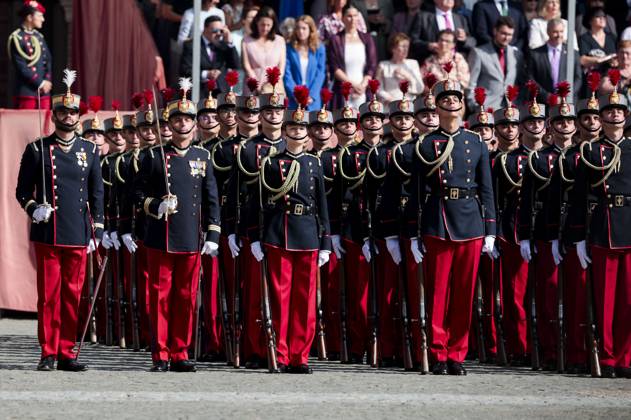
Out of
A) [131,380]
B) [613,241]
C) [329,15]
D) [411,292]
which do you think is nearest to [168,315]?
[131,380]

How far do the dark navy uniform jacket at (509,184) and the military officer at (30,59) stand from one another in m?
5.73

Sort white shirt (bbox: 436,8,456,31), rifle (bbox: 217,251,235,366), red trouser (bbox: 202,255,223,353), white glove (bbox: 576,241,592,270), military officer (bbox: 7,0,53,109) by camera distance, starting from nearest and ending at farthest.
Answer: white glove (bbox: 576,241,592,270) < rifle (bbox: 217,251,235,366) < red trouser (bbox: 202,255,223,353) < military officer (bbox: 7,0,53,109) < white shirt (bbox: 436,8,456,31)

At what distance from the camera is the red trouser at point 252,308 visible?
1266 centimetres

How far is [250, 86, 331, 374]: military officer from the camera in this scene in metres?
12.3

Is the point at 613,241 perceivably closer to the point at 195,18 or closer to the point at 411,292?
the point at 411,292

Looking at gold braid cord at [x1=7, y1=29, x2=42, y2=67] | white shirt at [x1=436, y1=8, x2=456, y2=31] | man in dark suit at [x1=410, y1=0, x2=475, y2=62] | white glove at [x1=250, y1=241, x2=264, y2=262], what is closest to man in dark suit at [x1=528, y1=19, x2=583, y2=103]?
man in dark suit at [x1=410, y1=0, x2=475, y2=62]

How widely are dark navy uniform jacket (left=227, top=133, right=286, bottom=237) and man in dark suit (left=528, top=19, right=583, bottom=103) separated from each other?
5375 mm

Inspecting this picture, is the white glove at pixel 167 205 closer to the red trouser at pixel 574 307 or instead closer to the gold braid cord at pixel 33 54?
the red trouser at pixel 574 307

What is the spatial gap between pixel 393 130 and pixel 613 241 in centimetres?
208

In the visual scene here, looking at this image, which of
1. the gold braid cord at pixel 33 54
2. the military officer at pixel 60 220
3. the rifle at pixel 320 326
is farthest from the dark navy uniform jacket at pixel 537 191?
the gold braid cord at pixel 33 54

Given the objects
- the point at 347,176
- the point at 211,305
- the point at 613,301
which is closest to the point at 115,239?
the point at 211,305

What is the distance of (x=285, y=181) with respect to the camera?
1232 cm

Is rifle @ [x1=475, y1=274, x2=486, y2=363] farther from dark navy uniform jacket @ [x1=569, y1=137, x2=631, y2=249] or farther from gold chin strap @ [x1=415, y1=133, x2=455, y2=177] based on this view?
gold chin strap @ [x1=415, y1=133, x2=455, y2=177]

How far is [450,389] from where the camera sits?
36.8 ft
